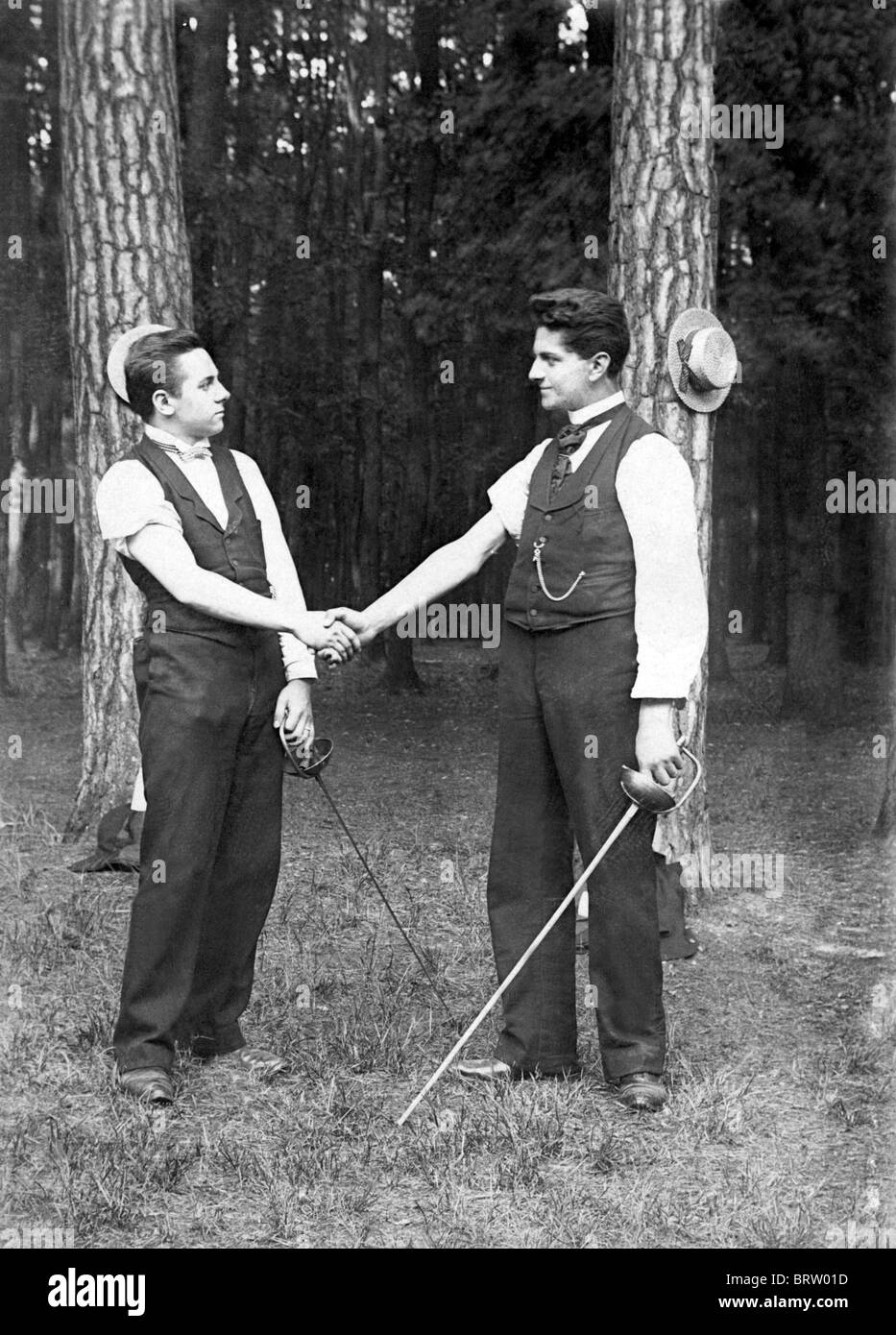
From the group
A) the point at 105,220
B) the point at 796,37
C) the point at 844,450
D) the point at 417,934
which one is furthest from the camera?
the point at 844,450

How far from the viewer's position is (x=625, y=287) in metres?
6.44

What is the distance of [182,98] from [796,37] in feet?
19.4

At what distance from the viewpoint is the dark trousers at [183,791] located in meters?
4.33

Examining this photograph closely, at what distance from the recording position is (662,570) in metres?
4.13

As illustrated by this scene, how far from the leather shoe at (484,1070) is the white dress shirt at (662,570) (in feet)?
3.95

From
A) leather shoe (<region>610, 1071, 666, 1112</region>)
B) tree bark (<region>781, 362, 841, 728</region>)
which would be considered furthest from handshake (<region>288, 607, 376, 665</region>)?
tree bark (<region>781, 362, 841, 728</region>)

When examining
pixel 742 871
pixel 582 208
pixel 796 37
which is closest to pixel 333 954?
pixel 742 871

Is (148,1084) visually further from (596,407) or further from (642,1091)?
(596,407)

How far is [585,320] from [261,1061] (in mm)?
2403

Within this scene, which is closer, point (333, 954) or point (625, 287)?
point (333, 954)

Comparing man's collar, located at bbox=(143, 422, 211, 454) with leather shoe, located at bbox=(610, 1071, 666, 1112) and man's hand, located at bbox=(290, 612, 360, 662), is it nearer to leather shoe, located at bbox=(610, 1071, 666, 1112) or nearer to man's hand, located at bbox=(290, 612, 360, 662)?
man's hand, located at bbox=(290, 612, 360, 662)

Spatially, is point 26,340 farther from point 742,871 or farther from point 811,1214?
point 811,1214

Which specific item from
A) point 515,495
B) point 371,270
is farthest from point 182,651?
point 371,270

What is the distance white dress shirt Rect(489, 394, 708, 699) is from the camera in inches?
162
